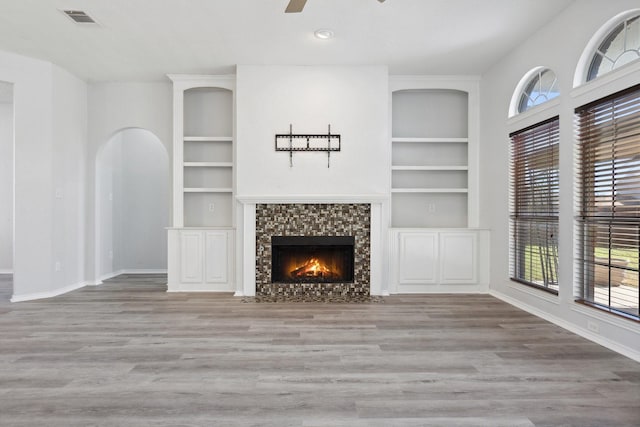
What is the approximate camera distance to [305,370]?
261cm

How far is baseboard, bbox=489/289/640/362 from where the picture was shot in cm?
287

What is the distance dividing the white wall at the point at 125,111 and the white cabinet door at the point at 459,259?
3967 mm

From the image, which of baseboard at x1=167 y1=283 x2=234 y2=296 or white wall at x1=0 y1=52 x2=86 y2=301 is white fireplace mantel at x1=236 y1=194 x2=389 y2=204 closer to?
baseboard at x1=167 y1=283 x2=234 y2=296

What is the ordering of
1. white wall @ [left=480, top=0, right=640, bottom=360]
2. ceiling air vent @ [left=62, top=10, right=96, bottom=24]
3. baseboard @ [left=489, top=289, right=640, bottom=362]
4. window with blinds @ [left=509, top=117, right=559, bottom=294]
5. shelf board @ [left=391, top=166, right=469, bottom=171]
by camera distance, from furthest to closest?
shelf board @ [left=391, top=166, right=469, bottom=171] → window with blinds @ [left=509, top=117, right=559, bottom=294] → ceiling air vent @ [left=62, top=10, right=96, bottom=24] → white wall @ [left=480, top=0, right=640, bottom=360] → baseboard @ [left=489, top=289, right=640, bottom=362]

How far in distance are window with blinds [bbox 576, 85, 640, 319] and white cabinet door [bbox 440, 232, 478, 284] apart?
5.72 ft

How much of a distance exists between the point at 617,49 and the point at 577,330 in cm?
225

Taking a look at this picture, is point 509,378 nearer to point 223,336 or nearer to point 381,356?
point 381,356

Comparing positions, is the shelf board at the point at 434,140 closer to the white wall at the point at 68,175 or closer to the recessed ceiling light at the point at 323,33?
the recessed ceiling light at the point at 323,33

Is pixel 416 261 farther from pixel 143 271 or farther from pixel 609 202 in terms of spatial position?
pixel 143 271

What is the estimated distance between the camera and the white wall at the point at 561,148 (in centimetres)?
312

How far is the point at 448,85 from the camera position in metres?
5.32

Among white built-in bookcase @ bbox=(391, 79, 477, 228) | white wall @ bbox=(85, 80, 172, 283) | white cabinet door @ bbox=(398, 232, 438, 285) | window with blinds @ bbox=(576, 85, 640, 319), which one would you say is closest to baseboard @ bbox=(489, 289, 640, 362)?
window with blinds @ bbox=(576, 85, 640, 319)

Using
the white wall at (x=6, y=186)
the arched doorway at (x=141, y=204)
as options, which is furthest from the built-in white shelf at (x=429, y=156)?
the white wall at (x=6, y=186)

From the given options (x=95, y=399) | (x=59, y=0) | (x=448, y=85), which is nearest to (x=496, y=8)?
(x=448, y=85)
